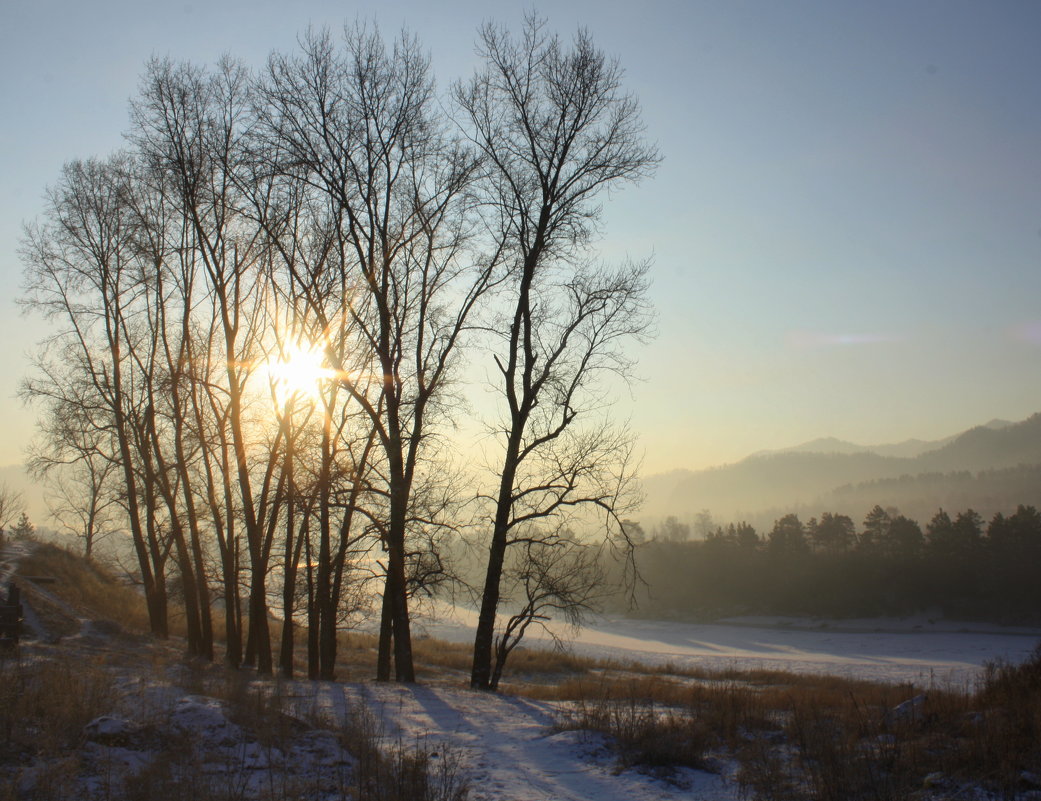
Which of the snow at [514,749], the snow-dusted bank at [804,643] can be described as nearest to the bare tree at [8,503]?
the snow-dusted bank at [804,643]

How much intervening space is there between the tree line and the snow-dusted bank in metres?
2.41

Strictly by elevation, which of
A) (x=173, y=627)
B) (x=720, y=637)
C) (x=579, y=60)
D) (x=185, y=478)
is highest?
(x=579, y=60)

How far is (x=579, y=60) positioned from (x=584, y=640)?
50799mm

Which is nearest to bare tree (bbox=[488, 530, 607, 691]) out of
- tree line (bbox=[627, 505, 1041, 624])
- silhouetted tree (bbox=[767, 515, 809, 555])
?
tree line (bbox=[627, 505, 1041, 624])

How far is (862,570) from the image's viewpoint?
73.6 m

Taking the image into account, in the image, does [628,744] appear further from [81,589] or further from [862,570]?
[862,570]

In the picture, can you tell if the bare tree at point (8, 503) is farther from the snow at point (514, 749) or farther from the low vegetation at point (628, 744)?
the snow at point (514, 749)

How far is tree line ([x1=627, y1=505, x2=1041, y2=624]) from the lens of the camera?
208ft

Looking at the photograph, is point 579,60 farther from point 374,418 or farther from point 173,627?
point 173,627

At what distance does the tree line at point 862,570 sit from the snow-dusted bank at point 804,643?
241 cm

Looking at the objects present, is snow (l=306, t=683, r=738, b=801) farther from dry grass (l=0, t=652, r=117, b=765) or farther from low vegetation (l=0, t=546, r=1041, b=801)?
Result: dry grass (l=0, t=652, r=117, b=765)

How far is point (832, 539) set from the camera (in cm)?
8362

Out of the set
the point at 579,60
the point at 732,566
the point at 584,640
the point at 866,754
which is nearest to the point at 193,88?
the point at 579,60

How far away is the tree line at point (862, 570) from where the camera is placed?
208 ft
